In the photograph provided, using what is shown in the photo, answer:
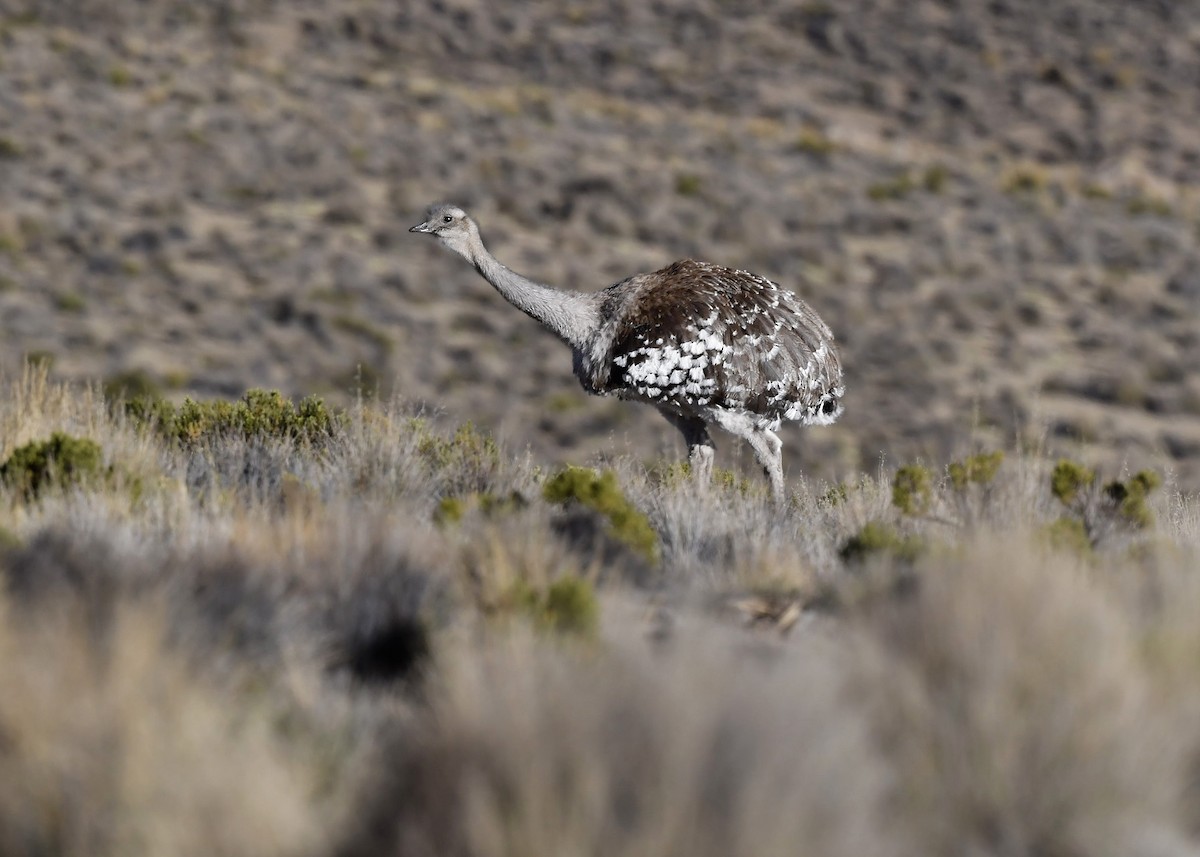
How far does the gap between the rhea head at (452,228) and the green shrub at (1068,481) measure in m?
4.03

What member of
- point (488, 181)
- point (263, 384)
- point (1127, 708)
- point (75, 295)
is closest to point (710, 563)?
point (1127, 708)

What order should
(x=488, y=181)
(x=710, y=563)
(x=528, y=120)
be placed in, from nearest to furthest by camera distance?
(x=710, y=563)
(x=488, y=181)
(x=528, y=120)

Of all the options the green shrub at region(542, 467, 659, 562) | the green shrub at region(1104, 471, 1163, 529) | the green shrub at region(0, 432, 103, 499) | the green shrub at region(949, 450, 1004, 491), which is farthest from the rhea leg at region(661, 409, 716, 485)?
the green shrub at region(0, 432, 103, 499)

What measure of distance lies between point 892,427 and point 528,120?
44.6 ft

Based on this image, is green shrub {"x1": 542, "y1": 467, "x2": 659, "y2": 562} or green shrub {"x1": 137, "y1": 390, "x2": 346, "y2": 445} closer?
green shrub {"x1": 542, "y1": 467, "x2": 659, "y2": 562}

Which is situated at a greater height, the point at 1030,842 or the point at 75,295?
the point at 1030,842

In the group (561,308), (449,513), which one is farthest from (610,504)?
(561,308)

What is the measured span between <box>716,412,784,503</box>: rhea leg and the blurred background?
5.37 metres

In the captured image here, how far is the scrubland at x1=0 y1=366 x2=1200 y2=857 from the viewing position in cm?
344

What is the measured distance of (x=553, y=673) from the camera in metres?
3.87

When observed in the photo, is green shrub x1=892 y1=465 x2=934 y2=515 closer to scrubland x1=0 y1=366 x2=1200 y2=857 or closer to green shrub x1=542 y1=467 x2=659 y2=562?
scrubland x1=0 y1=366 x2=1200 y2=857

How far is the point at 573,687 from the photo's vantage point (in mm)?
3750

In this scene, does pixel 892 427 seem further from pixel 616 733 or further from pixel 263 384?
pixel 616 733

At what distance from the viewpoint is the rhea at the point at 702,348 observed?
8.73 meters
